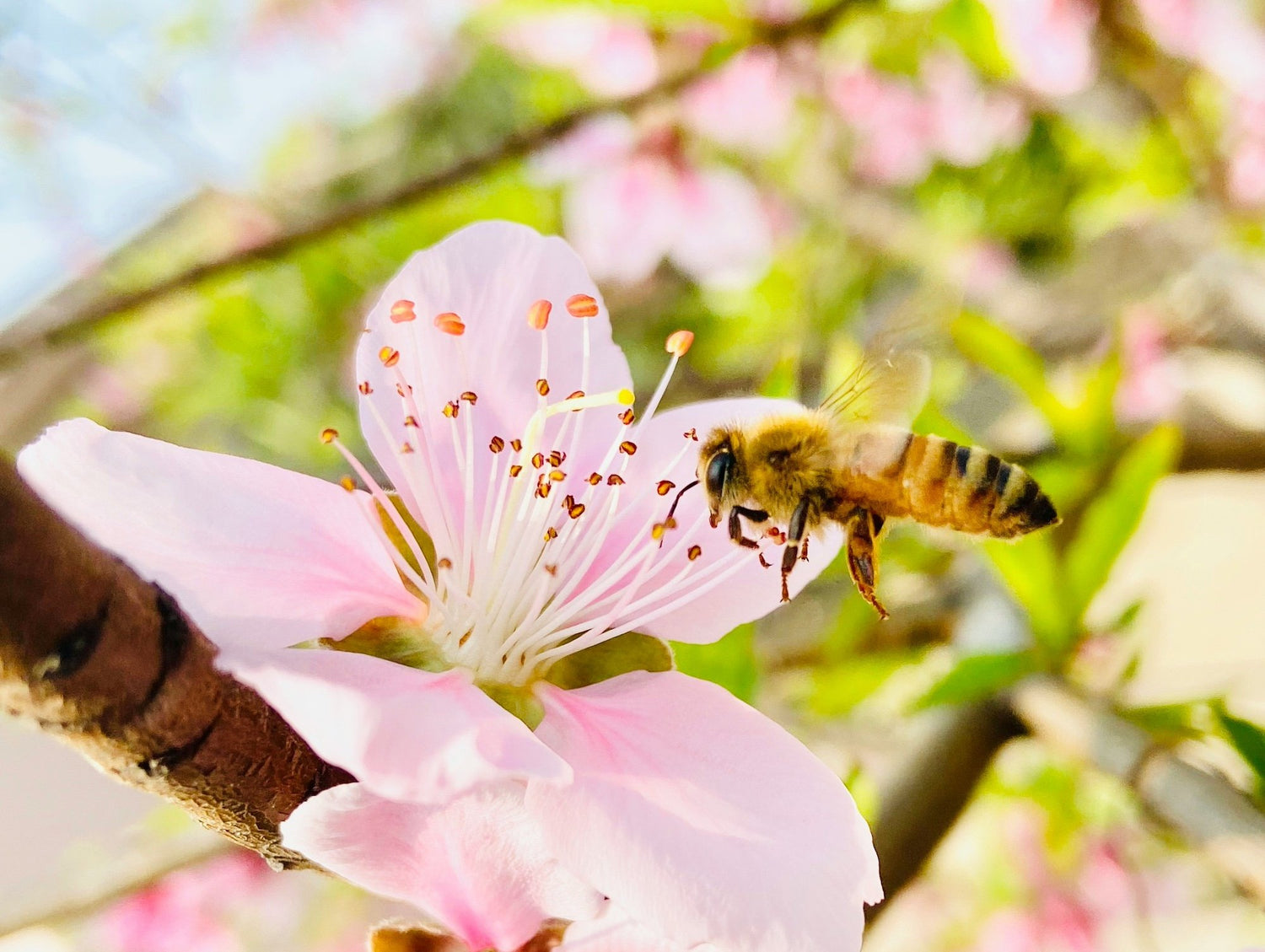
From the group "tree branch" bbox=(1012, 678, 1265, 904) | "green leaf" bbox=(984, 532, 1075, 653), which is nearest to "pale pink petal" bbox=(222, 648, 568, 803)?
"tree branch" bbox=(1012, 678, 1265, 904)

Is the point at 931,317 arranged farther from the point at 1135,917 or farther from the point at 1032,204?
the point at 1032,204

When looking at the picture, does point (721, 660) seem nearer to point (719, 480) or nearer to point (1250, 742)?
point (719, 480)

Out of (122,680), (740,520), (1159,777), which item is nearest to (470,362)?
(740,520)

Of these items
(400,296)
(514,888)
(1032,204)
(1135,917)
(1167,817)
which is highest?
(400,296)

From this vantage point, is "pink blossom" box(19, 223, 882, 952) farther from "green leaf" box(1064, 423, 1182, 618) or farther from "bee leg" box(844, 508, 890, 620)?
"green leaf" box(1064, 423, 1182, 618)

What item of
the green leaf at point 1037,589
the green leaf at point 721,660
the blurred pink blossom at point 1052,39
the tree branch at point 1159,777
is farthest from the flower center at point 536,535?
the blurred pink blossom at point 1052,39

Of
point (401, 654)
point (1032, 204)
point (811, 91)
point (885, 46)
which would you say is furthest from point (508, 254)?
point (1032, 204)
